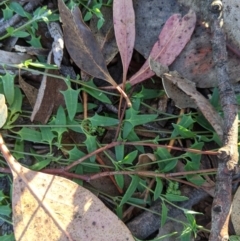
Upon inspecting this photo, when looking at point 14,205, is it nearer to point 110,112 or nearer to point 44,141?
point 44,141

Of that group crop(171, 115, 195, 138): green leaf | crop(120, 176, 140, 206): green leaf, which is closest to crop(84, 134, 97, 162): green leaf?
crop(120, 176, 140, 206): green leaf

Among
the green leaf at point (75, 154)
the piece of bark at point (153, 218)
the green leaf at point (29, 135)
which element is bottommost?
the piece of bark at point (153, 218)

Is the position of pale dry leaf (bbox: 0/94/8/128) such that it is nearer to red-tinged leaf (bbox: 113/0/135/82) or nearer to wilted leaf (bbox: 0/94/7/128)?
wilted leaf (bbox: 0/94/7/128)

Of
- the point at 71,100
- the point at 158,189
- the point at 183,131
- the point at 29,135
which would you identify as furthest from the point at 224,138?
the point at 29,135

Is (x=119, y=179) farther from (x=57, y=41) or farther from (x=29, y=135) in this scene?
(x=57, y=41)

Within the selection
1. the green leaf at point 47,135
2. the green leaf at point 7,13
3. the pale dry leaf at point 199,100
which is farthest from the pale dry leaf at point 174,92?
the green leaf at point 7,13

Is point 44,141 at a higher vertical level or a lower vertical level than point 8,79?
lower

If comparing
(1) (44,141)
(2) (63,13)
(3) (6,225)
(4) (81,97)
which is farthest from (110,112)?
(3) (6,225)

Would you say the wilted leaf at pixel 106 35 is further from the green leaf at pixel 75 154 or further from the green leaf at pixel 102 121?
the green leaf at pixel 75 154
